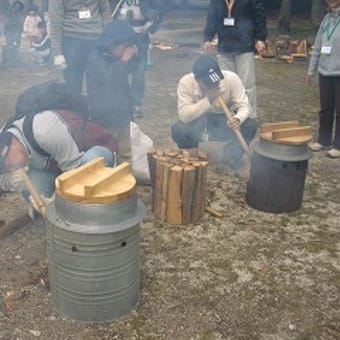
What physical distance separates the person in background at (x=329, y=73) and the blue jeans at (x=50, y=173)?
322 centimetres

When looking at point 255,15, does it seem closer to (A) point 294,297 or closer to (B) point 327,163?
(B) point 327,163

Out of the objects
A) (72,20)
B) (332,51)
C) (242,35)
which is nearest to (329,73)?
(332,51)

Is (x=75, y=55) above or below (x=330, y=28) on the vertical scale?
below

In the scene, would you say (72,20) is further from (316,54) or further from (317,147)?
(317,147)

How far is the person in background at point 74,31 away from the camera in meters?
5.76

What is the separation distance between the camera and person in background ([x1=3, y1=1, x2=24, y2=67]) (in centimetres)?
1146

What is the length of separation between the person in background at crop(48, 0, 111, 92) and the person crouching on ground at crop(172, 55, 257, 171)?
4.78ft

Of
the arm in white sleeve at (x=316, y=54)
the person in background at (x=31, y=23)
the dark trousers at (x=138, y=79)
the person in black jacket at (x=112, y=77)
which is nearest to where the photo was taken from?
the person in black jacket at (x=112, y=77)

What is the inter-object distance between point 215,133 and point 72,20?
216 cm

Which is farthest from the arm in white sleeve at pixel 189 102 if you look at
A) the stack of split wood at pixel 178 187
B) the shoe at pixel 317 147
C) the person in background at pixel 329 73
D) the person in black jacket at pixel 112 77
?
the shoe at pixel 317 147

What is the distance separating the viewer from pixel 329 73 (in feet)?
19.0

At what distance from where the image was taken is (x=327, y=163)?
581cm

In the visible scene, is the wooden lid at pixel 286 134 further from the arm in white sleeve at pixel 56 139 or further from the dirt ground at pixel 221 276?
the arm in white sleeve at pixel 56 139

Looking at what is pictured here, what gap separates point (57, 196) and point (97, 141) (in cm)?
91
